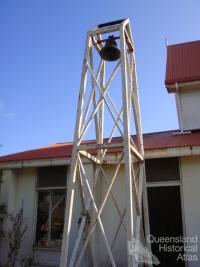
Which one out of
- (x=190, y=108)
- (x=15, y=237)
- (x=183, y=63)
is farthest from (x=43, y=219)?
(x=183, y=63)

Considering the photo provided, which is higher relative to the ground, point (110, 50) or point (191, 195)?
point (110, 50)

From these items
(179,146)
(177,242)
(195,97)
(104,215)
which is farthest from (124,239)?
(195,97)

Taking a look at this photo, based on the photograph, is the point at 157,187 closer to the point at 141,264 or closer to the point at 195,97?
the point at 141,264

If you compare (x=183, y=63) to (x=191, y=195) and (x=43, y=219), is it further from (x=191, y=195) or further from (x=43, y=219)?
(x=43, y=219)

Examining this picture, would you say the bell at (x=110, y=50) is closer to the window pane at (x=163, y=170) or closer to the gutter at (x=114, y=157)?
the gutter at (x=114, y=157)

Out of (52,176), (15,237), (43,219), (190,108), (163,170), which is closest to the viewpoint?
(163,170)

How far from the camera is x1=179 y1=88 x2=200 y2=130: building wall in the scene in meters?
9.71

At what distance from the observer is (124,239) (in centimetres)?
775

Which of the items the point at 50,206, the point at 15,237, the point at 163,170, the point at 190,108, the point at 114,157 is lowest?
the point at 15,237

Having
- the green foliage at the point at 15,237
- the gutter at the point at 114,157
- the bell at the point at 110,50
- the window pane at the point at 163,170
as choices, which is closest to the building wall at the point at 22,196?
the green foliage at the point at 15,237

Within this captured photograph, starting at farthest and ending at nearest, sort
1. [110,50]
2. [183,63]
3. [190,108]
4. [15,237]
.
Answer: [183,63] < [190,108] < [15,237] < [110,50]

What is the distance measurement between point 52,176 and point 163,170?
338cm

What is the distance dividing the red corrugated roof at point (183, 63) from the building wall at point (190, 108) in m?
0.47

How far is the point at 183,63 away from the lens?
11148 millimetres
